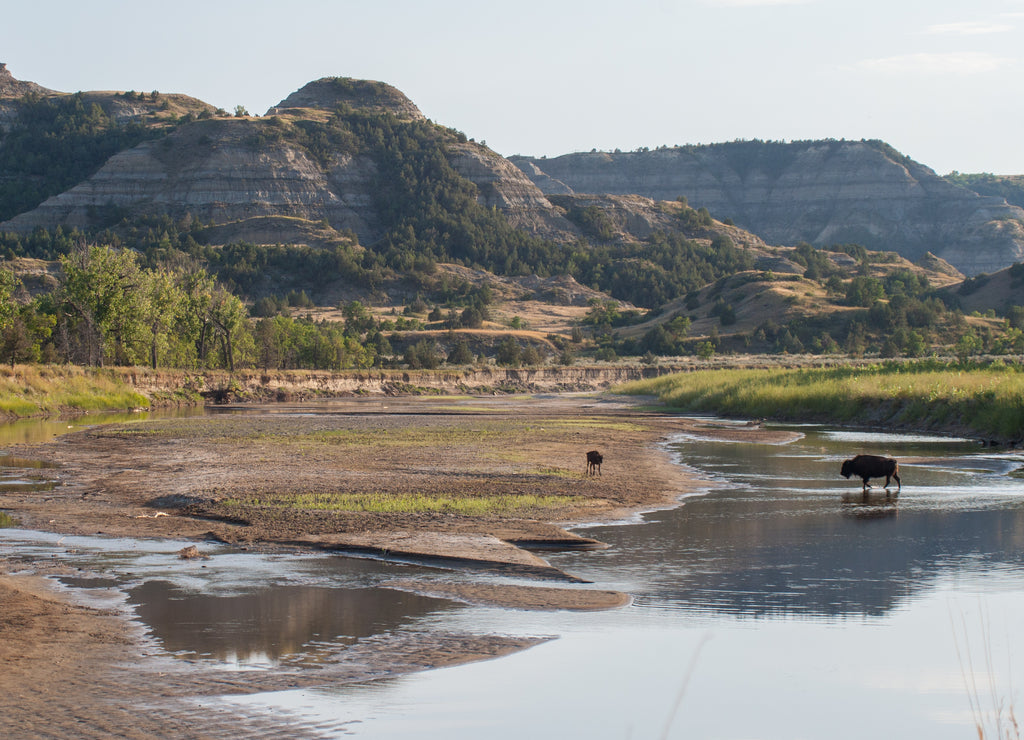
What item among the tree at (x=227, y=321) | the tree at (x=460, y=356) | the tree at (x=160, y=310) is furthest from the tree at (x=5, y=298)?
the tree at (x=460, y=356)

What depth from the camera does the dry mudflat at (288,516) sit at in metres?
9.52

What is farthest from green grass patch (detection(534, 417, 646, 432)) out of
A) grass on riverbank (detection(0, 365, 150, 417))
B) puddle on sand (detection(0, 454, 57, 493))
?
grass on riverbank (detection(0, 365, 150, 417))

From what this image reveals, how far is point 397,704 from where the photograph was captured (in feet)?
30.9

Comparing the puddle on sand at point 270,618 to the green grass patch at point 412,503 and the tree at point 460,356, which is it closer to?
the green grass patch at point 412,503

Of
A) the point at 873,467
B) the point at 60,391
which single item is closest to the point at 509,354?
the point at 60,391

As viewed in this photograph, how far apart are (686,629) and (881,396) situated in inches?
1596

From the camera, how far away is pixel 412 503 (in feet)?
68.4

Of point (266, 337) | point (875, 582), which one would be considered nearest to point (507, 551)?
point (875, 582)

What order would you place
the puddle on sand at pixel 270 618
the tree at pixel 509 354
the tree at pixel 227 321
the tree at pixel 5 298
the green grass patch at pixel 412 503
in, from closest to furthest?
1. the puddle on sand at pixel 270 618
2. the green grass patch at pixel 412 503
3. the tree at pixel 5 298
4. the tree at pixel 227 321
5. the tree at pixel 509 354

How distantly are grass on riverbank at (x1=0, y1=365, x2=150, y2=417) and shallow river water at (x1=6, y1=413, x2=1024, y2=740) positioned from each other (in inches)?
1567

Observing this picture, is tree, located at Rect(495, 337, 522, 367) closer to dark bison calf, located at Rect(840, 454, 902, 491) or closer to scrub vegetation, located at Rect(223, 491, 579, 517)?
dark bison calf, located at Rect(840, 454, 902, 491)

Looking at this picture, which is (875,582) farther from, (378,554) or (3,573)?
(3,573)

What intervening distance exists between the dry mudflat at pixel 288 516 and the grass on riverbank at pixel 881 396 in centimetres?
725

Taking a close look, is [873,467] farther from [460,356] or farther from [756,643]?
[460,356]
